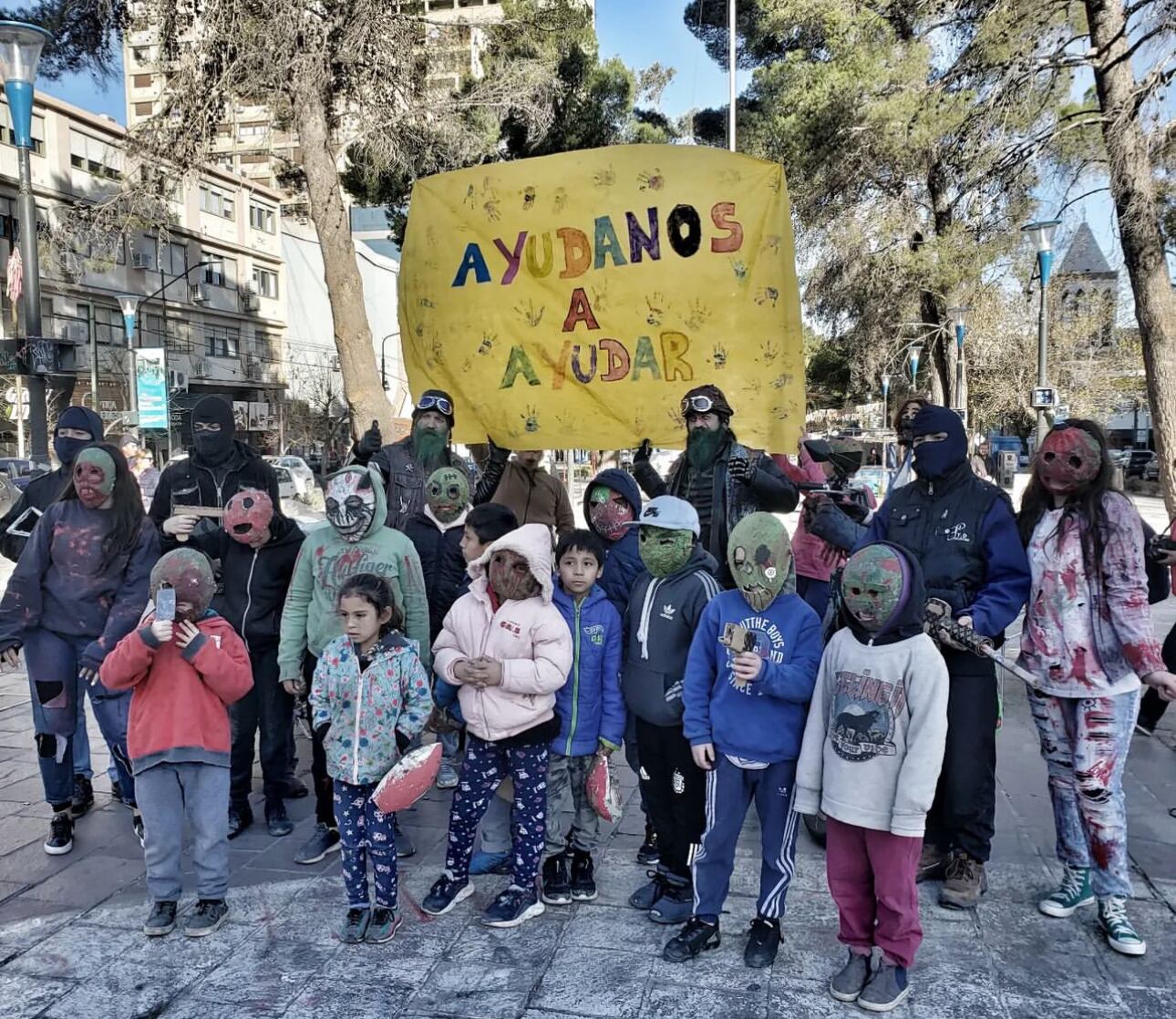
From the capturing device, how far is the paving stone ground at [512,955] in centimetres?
310

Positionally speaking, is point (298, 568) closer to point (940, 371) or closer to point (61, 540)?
point (61, 540)

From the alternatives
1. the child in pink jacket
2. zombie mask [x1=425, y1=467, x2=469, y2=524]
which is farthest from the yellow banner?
the child in pink jacket

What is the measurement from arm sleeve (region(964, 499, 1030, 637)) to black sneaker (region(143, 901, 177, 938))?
11.0 feet

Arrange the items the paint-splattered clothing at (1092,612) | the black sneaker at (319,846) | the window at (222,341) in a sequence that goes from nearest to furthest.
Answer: the paint-splattered clothing at (1092,612) < the black sneaker at (319,846) < the window at (222,341)

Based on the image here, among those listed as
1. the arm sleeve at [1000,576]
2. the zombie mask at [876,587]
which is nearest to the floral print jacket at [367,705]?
the zombie mask at [876,587]

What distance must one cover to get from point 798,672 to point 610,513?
4.87 ft

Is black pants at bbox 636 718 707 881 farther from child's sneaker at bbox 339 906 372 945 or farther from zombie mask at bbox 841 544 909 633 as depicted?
Answer: child's sneaker at bbox 339 906 372 945

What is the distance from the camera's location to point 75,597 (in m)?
4.35

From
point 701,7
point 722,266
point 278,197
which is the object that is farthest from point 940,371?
point 278,197

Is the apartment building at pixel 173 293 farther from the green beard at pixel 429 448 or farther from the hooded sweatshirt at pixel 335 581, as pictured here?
the hooded sweatshirt at pixel 335 581

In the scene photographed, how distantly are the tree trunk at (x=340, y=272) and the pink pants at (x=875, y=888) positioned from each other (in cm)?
778

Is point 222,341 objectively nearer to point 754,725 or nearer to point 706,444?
point 706,444

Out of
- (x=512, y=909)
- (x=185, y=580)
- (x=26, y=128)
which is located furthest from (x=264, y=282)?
(x=512, y=909)

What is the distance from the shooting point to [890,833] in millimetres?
3051
